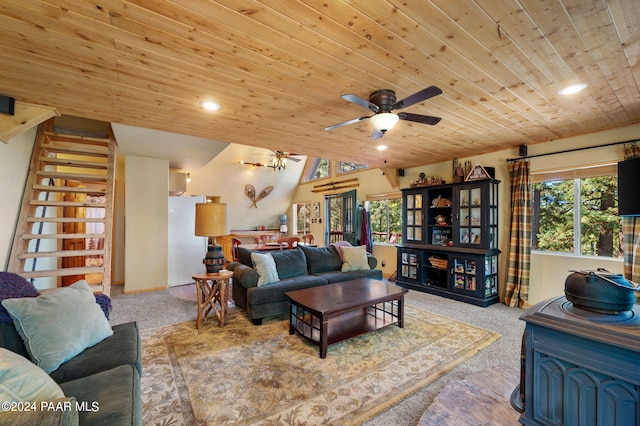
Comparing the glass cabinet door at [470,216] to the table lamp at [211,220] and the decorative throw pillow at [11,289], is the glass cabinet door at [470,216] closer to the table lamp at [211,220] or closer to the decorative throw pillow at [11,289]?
the table lamp at [211,220]

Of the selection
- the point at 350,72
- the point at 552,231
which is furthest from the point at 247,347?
the point at 552,231

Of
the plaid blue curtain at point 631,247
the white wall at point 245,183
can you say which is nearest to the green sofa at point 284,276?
the plaid blue curtain at point 631,247

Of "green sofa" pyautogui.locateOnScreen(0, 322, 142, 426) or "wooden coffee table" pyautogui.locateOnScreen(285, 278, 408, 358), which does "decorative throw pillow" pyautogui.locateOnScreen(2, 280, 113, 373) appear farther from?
"wooden coffee table" pyautogui.locateOnScreen(285, 278, 408, 358)

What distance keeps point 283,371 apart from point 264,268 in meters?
1.46

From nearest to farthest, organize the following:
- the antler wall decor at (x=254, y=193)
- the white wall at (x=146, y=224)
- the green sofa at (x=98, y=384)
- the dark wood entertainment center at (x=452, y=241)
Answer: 1. the green sofa at (x=98, y=384)
2. the dark wood entertainment center at (x=452, y=241)
3. the white wall at (x=146, y=224)
4. the antler wall decor at (x=254, y=193)

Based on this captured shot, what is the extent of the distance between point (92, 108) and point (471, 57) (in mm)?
3332

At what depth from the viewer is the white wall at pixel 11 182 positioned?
2.65m

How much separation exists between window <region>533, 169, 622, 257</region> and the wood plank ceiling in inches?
33.0

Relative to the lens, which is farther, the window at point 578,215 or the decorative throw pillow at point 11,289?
the window at point 578,215

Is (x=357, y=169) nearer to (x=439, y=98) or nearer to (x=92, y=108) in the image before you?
Result: (x=439, y=98)

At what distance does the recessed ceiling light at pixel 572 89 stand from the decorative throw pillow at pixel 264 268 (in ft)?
11.4

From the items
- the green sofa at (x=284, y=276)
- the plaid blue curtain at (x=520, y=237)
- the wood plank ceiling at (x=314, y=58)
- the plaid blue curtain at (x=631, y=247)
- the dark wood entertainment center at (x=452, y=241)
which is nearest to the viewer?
the wood plank ceiling at (x=314, y=58)

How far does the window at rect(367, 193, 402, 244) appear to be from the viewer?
6082 mm

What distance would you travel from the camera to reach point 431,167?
16.9 ft
